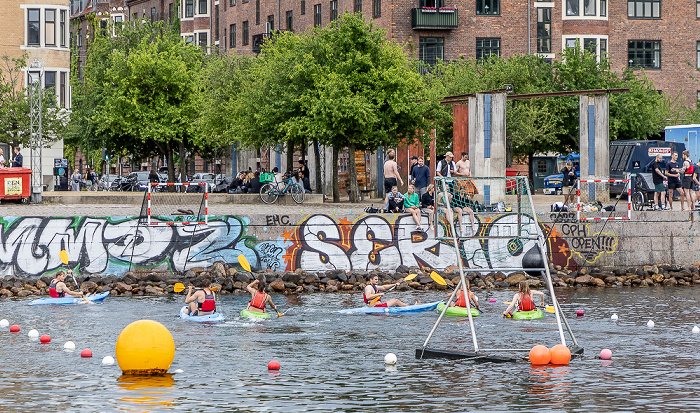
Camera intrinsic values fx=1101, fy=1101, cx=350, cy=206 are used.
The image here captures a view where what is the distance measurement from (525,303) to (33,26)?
147 feet

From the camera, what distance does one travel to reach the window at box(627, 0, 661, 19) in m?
69.9

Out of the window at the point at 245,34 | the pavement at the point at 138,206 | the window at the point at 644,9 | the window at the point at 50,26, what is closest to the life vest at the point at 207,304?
the pavement at the point at 138,206

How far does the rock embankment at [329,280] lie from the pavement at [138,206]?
7.40 feet

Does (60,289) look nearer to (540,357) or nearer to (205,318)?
(205,318)

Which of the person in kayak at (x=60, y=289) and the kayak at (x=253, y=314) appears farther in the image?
the person in kayak at (x=60, y=289)

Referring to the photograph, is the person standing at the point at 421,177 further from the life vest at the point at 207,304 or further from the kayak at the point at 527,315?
the life vest at the point at 207,304

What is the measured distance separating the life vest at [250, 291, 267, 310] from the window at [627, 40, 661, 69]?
164 ft

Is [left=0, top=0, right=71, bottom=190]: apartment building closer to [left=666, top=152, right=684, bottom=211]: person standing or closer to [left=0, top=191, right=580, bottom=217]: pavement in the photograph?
[left=0, top=191, right=580, bottom=217]: pavement

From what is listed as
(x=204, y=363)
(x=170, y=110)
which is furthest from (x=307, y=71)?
(x=204, y=363)

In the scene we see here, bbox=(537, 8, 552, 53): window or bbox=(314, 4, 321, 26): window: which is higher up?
bbox=(314, 4, 321, 26): window

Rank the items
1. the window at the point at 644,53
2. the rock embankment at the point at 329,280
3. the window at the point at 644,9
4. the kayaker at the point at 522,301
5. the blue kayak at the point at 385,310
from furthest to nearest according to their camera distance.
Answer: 1. the window at the point at 644,53
2. the window at the point at 644,9
3. the rock embankment at the point at 329,280
4. the blue kayak at the point at 385,310
5. the kayaker at the point at 522,301

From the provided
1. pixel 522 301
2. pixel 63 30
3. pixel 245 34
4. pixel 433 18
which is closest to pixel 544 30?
pixel 433 18

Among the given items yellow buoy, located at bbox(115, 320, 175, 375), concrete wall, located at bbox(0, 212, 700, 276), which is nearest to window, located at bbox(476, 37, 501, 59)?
concrete wall, located at bbox(0, 212, 700, 276)

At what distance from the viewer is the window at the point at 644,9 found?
69875 mm
